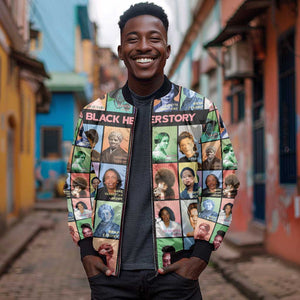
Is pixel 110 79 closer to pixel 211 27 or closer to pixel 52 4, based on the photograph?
pixel 52 4

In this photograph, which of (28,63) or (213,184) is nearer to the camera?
(213,184)

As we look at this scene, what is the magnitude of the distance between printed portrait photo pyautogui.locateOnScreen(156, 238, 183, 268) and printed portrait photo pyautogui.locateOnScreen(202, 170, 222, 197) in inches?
9.6

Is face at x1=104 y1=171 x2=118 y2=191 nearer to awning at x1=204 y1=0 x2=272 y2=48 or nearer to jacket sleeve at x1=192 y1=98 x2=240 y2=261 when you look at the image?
jacket sleeve at x1=192 y1=98 x2=240 y2=261

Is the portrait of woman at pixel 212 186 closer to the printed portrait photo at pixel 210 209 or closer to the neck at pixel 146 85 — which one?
the printed portrait photo at pixel 210 209

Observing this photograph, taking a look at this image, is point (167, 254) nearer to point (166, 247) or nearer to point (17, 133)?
point (166, 247)

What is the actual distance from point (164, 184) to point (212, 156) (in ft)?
0.82

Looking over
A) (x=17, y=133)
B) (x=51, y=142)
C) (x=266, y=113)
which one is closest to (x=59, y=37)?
(x=51, y=142)

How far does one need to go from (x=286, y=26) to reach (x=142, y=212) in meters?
5.82

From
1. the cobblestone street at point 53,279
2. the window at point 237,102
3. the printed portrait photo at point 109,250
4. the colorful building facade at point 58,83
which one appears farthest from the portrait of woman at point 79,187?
the colorful building facade at point 58,83

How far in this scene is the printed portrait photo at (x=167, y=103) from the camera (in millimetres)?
2154

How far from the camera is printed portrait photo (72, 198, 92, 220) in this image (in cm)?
212

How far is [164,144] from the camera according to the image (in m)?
2.09

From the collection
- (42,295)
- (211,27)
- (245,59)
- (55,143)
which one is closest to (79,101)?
(55,143)

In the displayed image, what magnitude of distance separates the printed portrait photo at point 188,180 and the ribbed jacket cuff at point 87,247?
18.0 inches
